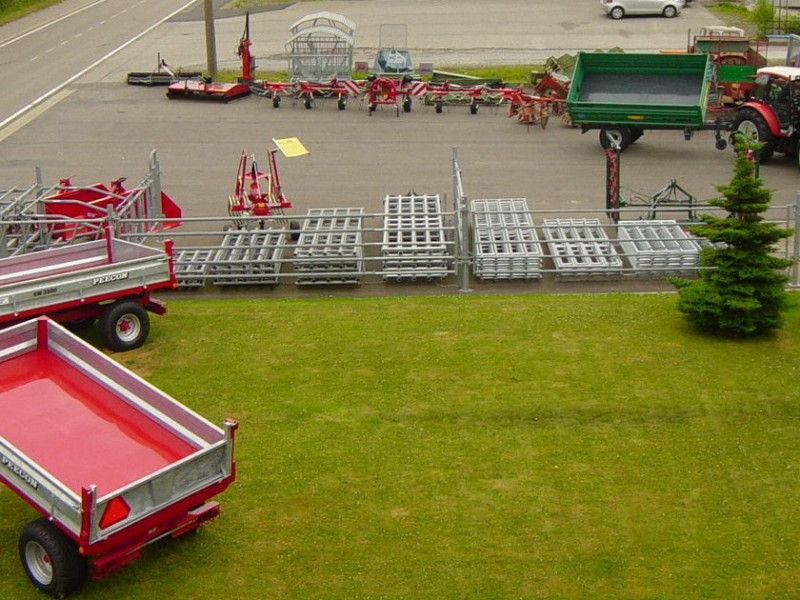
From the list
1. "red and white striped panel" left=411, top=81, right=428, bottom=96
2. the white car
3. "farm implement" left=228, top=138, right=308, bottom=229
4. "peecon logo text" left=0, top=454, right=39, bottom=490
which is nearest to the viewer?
"peecon logo text" left=0, top=454, right=39, bottom=490

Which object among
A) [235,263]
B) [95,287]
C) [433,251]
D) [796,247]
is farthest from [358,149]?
[95,287]

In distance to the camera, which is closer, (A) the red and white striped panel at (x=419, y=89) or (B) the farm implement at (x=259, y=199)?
(B) the farm implement at (x=259, y=199)

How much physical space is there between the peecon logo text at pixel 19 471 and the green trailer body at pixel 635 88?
18941 mm

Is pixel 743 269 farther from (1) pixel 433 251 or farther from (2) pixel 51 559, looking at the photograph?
(2) pixel 51 559

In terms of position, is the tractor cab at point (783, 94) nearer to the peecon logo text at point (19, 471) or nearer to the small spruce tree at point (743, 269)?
the small spruce tree at point (743, 269)

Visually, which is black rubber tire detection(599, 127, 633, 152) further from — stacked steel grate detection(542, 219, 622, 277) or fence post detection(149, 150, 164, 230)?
fence post detection(149, 150, 164, 230)

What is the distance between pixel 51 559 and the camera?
30.9 ft

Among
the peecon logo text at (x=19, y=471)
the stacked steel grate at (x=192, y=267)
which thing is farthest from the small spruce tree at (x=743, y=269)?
the peecon logo text at (x=19, y=471)

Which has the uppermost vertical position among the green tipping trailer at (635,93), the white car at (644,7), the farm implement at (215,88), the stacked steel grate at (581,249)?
the white car at (644,7)

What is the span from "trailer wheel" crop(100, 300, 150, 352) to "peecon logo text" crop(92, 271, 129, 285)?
0.33 metres

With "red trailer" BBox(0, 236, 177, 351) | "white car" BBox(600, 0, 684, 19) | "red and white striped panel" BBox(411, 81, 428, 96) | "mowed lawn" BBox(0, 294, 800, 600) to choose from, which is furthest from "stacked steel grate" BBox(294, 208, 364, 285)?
"white car" BBox(600, 0, 684, 19)

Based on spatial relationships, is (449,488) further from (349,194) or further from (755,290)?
(349,194)

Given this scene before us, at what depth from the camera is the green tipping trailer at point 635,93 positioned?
85.4 feet

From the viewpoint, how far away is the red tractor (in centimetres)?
2562
